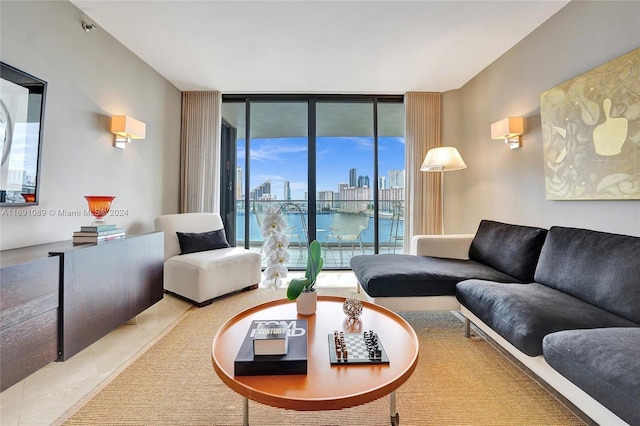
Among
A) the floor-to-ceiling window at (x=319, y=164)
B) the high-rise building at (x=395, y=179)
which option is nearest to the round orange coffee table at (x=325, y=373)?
the floor-to-ceiling window at (x=319, y=164)

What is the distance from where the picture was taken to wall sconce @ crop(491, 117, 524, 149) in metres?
2.65

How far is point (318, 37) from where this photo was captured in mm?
2627

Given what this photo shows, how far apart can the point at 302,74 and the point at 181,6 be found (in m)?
1.44

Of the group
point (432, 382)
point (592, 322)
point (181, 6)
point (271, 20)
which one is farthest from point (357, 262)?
point (181, 6)

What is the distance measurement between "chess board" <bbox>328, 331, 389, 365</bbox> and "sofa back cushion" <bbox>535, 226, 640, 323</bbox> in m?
1.33

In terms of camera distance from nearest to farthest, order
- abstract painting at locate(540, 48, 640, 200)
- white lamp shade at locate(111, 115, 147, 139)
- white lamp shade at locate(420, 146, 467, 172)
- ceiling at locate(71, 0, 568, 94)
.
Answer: abstract painting at locate(540, 48, 640, 200) → ceiling at locate(71, 0, 568, 94) → white lamp shade at locate(111, 115, 147, 139) → white lamp shade at locate(420, 146, 467, 172)

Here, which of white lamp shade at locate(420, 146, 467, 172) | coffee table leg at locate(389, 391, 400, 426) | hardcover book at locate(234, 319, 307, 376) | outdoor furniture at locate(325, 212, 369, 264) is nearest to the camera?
hardcover book at locate(234, 319, 307, 376)

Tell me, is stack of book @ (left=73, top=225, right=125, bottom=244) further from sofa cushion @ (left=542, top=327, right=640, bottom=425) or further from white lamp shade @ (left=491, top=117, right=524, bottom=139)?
white lamp shade @ (left=491, top=117, right=524, bottom=139)

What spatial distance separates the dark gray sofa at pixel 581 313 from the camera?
1019 millimetres

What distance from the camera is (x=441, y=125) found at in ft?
12.9

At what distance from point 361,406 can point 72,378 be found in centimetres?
164

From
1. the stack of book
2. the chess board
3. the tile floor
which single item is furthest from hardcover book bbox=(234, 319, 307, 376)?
the stack of book

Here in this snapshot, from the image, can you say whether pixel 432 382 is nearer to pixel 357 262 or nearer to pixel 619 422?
pixel 619 422

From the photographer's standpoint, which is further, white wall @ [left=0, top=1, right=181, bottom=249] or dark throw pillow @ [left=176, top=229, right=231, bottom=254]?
dark throw pillow @ [left=176, top=229, right=231, bottom=254]
